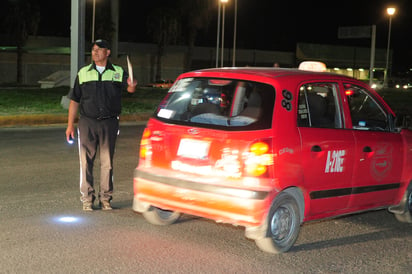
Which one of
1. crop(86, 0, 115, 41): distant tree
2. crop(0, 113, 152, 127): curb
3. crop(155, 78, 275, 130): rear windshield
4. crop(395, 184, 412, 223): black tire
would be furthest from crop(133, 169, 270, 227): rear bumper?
crop(86, 0, 115, 41): distant tree

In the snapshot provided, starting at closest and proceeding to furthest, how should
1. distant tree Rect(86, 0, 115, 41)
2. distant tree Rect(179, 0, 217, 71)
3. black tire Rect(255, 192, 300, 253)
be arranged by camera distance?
black tire Rect(255, 192, 300, 253), distant tree Rect(86, 0, 115, 41), distant tree Rect(179, 0, 217, 71)

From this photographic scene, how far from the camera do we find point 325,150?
595 centimetres

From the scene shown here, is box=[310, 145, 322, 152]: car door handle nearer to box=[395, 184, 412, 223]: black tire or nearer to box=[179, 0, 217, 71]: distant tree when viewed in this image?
box=[395, 184, 412, 223]: black tire

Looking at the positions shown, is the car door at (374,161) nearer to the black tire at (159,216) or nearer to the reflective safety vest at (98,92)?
the black tire at (159,216)

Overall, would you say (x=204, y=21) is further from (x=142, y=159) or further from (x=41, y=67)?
(x=142, y=159)

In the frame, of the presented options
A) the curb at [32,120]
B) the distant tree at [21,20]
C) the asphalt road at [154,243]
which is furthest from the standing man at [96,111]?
the distant tree at [21,20]

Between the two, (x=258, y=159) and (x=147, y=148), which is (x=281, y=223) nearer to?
(x=258, y=159)

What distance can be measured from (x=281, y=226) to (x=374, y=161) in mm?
1430

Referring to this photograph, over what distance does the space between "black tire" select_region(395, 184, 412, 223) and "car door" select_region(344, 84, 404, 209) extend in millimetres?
217

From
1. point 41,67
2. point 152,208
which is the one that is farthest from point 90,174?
point 41,67

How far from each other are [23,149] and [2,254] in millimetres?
6647

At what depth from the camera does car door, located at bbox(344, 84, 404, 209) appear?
6.38 meters

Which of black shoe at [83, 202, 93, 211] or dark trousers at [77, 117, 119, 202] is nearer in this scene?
dark trousers at [77, 117, 119, 202]

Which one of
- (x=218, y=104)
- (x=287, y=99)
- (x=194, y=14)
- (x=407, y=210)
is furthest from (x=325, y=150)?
(x=194, y=14)
